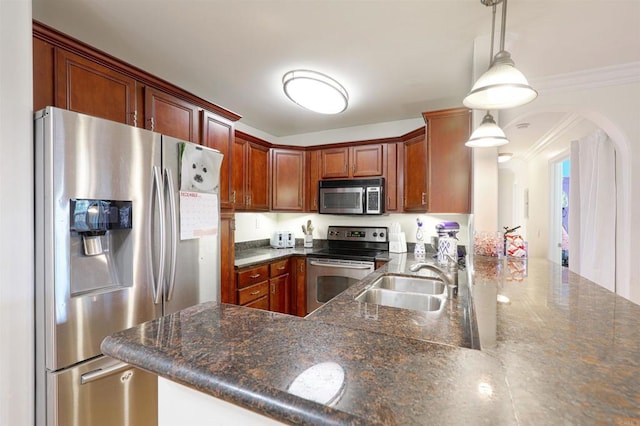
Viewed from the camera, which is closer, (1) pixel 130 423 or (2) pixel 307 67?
(1) pixel 130 423

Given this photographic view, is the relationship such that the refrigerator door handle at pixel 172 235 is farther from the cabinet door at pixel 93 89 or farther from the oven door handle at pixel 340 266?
the oven door handle at pixel 340 266

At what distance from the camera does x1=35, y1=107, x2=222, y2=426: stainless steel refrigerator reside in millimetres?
1274

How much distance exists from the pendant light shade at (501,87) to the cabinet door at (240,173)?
2.28 meters

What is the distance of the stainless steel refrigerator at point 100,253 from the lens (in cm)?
127

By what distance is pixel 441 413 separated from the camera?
0.35 m

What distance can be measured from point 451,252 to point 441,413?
244 cm

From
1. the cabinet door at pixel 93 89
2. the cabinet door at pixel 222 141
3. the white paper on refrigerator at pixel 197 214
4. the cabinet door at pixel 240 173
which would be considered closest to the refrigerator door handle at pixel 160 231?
the white paper on refrigerator at pixel 197 214

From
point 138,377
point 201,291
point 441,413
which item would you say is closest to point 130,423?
point 138,377

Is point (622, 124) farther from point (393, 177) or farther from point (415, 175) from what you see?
point (393, 177)

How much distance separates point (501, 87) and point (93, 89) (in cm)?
208

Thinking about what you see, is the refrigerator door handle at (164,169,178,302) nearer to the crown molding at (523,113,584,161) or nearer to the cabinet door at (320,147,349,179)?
the cabinet door at (320,147,349,179)

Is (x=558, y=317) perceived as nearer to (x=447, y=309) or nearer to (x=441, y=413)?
(x=447, y=309)

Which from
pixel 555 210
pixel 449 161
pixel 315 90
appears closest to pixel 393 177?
pixel 449 161

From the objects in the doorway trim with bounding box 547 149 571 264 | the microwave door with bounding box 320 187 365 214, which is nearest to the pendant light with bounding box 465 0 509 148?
the microwave door with bounding box 320 187 365 214
